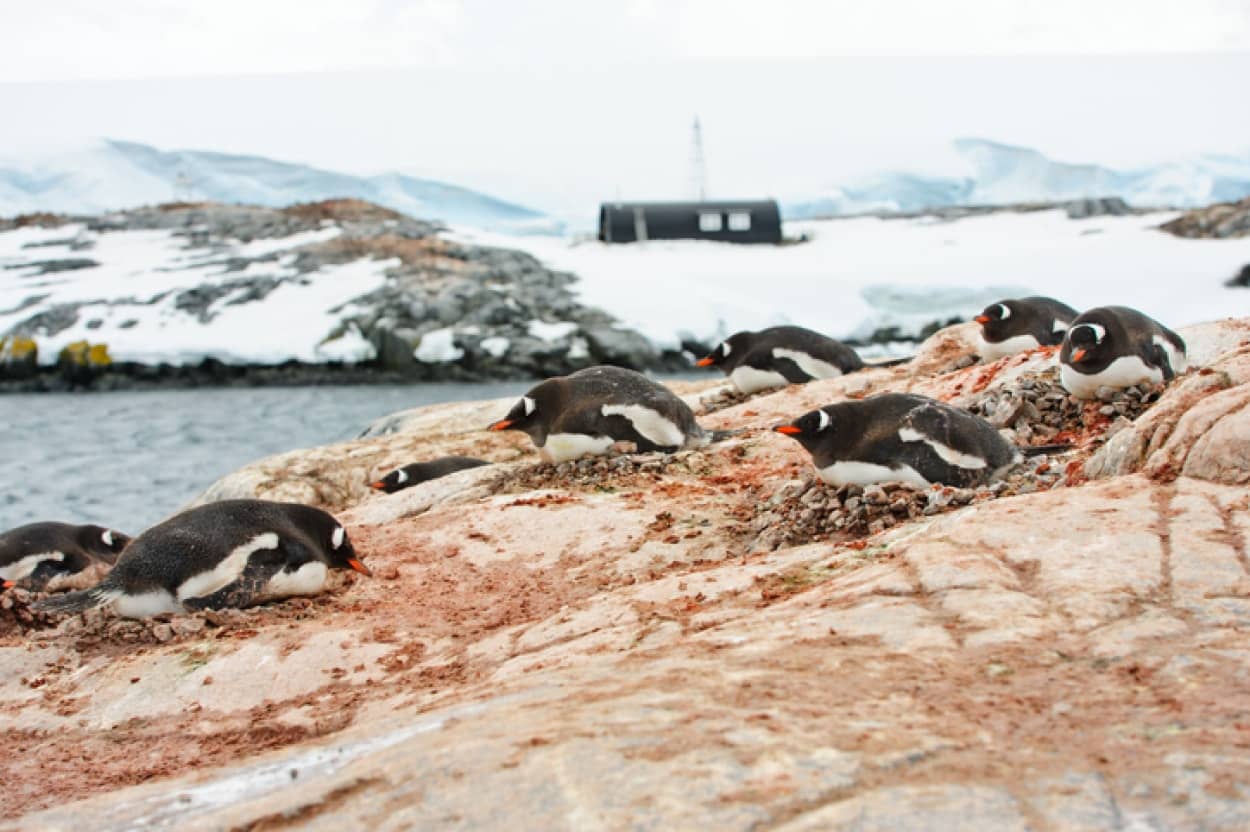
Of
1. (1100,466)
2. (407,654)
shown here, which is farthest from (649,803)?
(1100,466)

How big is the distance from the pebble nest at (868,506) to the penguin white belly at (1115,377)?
4.49 ft

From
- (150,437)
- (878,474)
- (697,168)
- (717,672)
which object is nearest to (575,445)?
(878,474)

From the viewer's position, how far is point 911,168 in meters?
55.3

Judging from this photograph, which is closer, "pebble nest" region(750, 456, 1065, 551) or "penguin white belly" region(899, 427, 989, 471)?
"pebble nest" region(750, 456, 1065, 551)

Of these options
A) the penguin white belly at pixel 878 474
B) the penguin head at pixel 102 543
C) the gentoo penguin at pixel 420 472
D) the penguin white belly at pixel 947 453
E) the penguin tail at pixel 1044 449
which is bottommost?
the penguin head at pixel 102 543

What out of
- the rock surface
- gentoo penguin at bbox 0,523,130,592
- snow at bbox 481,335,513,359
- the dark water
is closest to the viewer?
the rock surface

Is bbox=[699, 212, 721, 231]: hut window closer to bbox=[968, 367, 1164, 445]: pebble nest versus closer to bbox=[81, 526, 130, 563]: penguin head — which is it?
bbox=[81, 526, 130, 563]: penguin head

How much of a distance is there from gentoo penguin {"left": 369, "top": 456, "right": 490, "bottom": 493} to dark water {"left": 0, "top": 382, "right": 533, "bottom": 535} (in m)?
7.57

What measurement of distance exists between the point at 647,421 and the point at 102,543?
4.36 meters

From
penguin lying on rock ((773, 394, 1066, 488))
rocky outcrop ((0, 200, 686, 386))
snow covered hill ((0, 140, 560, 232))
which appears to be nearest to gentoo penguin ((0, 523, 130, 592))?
penguin lying on rock ((773, 394, 1066, 488))

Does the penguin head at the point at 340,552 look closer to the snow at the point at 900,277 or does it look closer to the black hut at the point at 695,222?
the snow at the point at 900,277

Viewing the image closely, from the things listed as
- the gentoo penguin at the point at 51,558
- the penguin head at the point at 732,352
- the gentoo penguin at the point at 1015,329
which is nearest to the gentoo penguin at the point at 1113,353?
the gentoo penguin at the point at 1015,329

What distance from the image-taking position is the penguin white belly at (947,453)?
6.45m

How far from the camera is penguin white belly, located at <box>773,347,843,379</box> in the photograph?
11.7m
